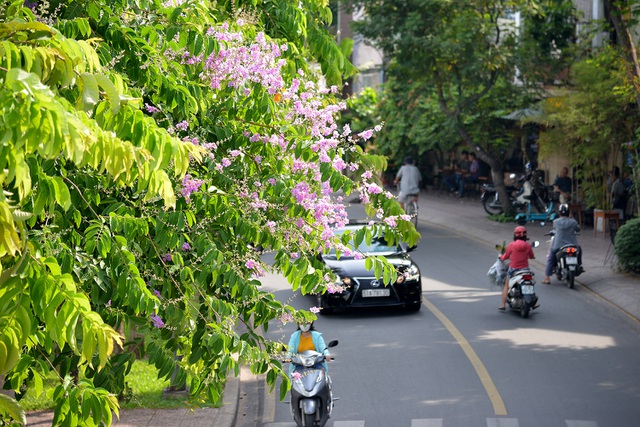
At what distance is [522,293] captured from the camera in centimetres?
1708

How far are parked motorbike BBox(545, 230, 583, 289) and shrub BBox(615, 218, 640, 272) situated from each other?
128cm

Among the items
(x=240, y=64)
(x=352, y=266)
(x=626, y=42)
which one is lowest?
(x=352, y=266)

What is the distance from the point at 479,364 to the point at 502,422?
110 inches

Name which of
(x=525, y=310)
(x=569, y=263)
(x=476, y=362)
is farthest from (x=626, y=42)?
(x=476, y=362)

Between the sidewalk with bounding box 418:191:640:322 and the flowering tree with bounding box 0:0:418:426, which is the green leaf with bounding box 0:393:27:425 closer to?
the flowering tree with bounding box 0:0:418:426

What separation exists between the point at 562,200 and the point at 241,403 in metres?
19.0

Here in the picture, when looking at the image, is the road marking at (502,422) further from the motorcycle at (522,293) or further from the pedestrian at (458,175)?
the pedestrian at (458,175)

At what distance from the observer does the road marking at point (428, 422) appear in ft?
37.0

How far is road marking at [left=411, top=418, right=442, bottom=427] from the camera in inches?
444

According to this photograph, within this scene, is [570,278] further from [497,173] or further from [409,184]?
[497,173]

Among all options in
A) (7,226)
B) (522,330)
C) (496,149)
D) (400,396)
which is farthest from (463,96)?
(7,226)

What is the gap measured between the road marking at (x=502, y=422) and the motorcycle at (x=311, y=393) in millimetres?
1791

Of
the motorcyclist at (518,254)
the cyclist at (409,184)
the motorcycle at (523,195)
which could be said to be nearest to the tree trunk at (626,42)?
the motorcyclist at (518,254)

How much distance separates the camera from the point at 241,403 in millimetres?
13008
